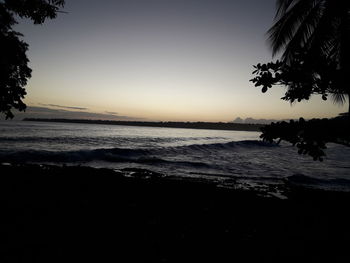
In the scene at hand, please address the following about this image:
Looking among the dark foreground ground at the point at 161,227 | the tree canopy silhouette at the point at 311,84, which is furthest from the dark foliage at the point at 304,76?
the dark foreground ground at the point at 161,227

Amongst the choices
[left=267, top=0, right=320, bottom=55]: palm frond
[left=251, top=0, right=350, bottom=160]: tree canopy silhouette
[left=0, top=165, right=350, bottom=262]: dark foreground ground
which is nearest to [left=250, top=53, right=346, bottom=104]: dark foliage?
[left=251, top=0, right=350, bottom=160]: tree canopy silhouette

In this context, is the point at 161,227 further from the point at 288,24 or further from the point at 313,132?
the point at 288,24

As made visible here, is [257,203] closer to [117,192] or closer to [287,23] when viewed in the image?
[117,192]

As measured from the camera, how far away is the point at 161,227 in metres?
4.20

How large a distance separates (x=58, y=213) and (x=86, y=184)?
3132 millimetres

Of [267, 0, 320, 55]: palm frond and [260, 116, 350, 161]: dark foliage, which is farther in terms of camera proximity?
[267, 0, 320, 55]: palm frond

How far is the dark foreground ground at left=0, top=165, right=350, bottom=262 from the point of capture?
3234 millimetres

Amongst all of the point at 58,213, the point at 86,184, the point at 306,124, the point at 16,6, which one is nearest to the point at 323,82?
the point at 306,124

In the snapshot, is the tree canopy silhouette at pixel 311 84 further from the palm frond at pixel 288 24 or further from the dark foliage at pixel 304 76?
the palm frond at pixel 288 24

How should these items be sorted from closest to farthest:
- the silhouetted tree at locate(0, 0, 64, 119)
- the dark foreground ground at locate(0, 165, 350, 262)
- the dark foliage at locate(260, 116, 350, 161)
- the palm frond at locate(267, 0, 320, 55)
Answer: the dark foliage at locate(260, 116, 350, 161) → the dark foreground ground at locate(0, 165, 350, 262) → the silhouetted tree at locate(0, 0, 64, 119) → the palm frond at locate(267, 0, 320, 55)

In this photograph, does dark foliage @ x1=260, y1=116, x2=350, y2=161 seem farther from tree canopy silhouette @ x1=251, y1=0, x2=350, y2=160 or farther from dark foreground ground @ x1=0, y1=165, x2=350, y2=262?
dark foreground ground @ x1=0, y1=165, x2=350, y2=262

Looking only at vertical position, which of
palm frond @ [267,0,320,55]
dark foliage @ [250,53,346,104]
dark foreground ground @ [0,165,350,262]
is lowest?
dark foreground ground @ [0,165,350,262]

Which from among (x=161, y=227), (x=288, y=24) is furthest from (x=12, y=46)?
(x=288, y=24)

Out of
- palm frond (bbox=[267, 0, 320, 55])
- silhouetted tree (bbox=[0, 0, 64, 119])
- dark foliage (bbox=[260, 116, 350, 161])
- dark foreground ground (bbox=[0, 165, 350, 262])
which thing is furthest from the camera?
palm frond (bbox=[267, 0, 320, 55])
